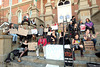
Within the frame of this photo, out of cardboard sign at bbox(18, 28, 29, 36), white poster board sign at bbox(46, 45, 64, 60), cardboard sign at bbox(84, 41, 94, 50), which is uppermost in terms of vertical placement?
cardboard sign at bbox(18, 28, 29, 36)

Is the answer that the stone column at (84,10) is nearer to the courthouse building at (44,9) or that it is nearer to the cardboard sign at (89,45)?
the courthouse building at (44,9)

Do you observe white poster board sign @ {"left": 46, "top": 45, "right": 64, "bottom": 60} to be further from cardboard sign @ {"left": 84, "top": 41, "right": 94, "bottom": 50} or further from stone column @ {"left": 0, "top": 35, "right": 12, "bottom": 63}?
stone column @ {"left": 0, "top": 35, "right": 12, "bottom": 63}

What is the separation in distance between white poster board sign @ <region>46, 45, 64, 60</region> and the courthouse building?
5.22 meters

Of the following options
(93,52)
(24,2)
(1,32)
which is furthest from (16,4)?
(93,52)

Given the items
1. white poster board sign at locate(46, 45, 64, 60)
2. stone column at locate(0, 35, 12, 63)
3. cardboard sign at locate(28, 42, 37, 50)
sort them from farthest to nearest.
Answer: cardboard sign at locate(28, 42, 37, 50)
stone column at locate(0, 35, 12, 63)
white poster board sign at locate(46, 45, 64, 60)

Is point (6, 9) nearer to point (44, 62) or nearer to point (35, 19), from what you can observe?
point (35, 19)

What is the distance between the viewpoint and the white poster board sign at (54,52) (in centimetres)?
355

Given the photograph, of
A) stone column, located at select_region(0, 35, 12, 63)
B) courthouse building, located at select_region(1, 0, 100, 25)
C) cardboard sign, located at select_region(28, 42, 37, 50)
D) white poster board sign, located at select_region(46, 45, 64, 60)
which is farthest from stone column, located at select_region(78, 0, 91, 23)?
stone column, located at select_region(0, 35, 12, 63)

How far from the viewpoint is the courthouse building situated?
7.02 metres

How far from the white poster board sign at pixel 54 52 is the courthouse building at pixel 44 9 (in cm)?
522

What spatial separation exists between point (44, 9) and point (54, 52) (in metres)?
11.3

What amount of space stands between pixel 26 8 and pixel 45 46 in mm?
15023

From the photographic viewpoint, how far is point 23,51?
4281mm

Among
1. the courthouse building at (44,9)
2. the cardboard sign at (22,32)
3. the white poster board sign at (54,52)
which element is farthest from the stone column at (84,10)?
the cardboard sign at (22,32)
